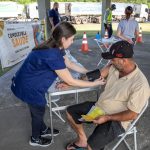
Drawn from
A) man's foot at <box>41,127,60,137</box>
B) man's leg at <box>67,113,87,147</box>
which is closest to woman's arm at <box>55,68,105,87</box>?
man's leg at <box>67,113,87,147</box>

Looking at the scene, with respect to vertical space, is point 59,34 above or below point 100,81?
above

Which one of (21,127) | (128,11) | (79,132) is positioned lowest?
(21,127)

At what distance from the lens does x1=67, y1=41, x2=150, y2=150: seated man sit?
8.51 ft

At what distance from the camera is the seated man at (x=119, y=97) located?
2594 mm

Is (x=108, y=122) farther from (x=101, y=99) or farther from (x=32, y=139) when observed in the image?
(x=32, y=139)

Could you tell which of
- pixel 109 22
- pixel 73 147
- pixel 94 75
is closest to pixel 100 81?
pixel 94 75

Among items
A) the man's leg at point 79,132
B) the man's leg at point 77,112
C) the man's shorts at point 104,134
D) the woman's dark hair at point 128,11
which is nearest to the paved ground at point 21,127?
the man's leg at point 79,132

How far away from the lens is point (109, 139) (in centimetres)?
277

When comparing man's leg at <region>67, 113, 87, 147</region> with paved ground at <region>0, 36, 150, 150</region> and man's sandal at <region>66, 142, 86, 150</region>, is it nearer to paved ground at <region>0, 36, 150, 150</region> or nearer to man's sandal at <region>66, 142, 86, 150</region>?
man's sandal at <region>66, 142, 86, 150</region>

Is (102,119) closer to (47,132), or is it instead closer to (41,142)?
(41,142)

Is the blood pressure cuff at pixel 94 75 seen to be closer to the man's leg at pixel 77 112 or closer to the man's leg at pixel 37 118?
the man's leg at pixel 77 112

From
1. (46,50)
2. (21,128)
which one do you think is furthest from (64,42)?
(21,128)

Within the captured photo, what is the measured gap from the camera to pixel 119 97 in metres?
2.79

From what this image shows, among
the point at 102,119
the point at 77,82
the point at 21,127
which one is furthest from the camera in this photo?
the point at 21,127
